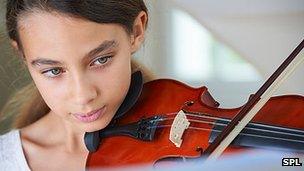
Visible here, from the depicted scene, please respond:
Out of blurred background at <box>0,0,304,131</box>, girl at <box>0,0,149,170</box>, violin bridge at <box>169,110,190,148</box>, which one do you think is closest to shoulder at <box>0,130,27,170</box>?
girl at <box>0,0,149,170</box>

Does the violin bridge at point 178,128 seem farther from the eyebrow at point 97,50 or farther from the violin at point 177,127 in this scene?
the eyebrow at point 97,50

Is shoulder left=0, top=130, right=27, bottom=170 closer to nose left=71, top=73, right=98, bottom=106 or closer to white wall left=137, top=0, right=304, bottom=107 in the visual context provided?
nose left=71, top=73, right=98, bottom=106

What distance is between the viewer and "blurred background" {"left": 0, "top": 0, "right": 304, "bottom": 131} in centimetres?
83

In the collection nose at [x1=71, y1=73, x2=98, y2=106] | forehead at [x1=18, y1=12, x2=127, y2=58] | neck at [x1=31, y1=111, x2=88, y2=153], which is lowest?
neck at [x1=31, y1=111, x2=88, y2=153]

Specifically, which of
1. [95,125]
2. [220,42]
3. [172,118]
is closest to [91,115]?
[95,125]

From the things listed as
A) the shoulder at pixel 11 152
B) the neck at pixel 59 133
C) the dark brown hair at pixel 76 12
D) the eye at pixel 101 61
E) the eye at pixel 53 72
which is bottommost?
the shoulder at pixel 11 152

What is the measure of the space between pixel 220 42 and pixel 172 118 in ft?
0.46

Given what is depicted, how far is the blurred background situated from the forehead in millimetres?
68

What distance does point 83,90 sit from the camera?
826 millimetres

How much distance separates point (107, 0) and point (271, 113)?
0.29 meters

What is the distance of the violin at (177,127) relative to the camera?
0.78 metres

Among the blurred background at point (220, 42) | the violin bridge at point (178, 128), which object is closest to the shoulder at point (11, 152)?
the blurred background at point (220, 42)

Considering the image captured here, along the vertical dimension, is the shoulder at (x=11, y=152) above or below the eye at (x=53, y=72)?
below

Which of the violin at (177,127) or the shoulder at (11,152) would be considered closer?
the violin at (177,127)
